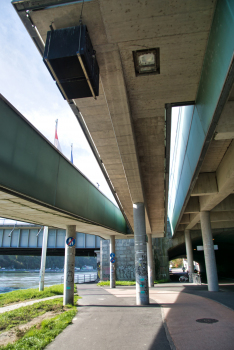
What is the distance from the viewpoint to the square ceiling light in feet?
16.5

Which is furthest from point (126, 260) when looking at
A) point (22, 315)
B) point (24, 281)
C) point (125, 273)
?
point (24, 281)

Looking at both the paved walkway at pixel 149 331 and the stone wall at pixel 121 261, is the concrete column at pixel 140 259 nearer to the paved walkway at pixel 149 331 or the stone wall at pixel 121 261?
the paved walkway at pixel 149 331

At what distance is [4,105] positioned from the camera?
5.95m

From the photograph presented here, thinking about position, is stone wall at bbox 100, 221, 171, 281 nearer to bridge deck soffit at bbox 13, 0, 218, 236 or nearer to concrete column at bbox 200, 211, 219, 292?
concrete column at bbox 200, 211, 219, 292

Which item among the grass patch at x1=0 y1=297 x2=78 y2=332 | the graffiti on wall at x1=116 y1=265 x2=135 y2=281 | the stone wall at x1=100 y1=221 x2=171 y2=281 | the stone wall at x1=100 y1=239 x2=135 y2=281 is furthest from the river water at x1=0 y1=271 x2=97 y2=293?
the grass patch at x1=0 y1=297 x2=78 y2=332

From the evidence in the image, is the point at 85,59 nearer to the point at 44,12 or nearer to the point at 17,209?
the point at 44,12

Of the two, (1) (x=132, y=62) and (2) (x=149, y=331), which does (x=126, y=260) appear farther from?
(1) (x=132, y=62)

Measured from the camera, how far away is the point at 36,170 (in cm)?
745

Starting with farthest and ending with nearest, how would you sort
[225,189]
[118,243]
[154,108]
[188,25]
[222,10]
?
[118,243]
[225,189]
[154,108]
[188,25]
[222,10]

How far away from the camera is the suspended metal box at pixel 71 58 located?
13.4ft

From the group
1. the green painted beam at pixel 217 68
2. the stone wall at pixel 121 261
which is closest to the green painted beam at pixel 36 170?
the green painted beam at pixel 217 68

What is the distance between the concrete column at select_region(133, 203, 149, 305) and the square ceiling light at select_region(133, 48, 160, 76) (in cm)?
874

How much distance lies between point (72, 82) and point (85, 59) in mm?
515

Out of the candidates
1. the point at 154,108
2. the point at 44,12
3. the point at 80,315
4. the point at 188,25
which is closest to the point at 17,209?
the point at 80,315
